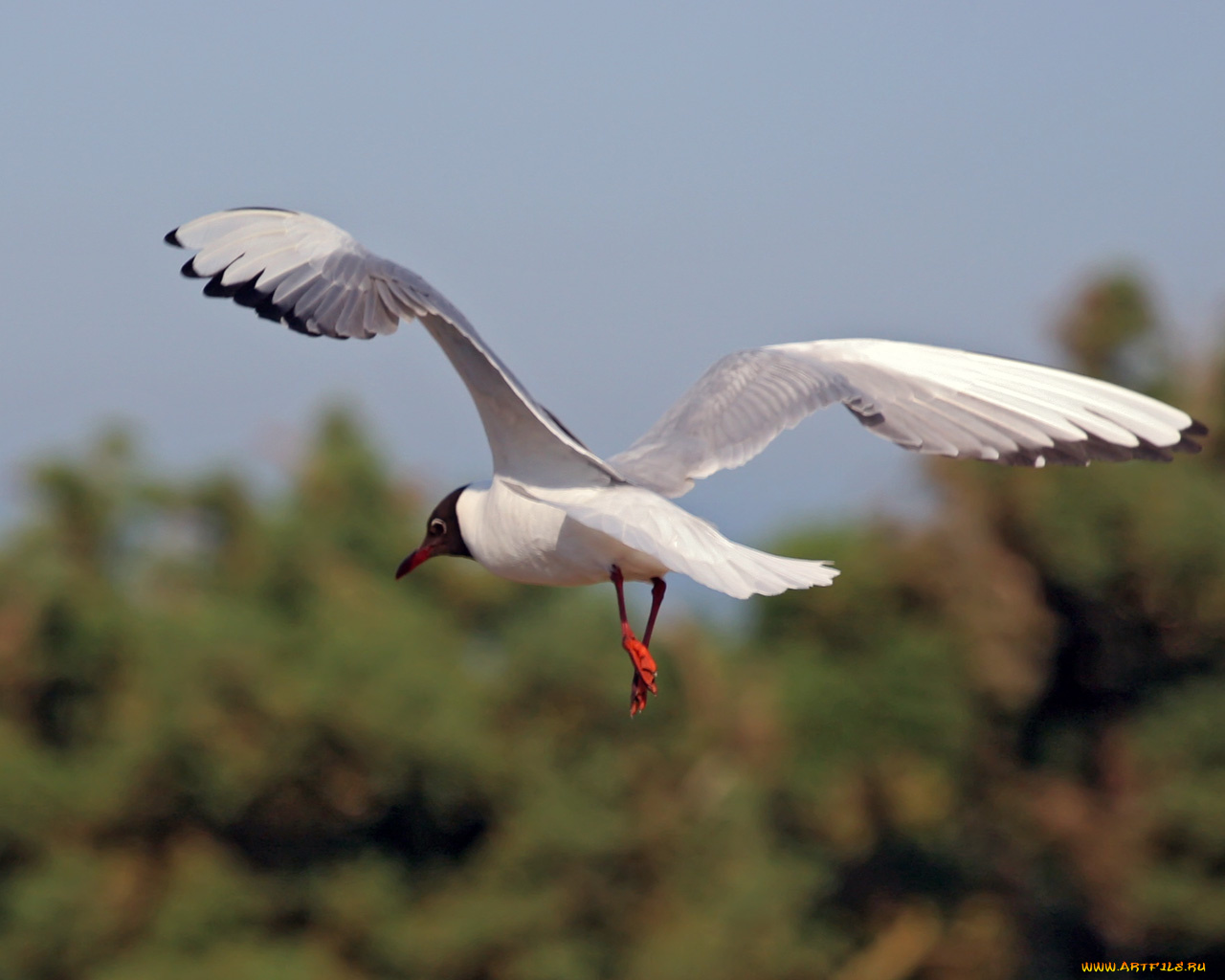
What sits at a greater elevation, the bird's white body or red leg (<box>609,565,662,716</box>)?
the bird's white body

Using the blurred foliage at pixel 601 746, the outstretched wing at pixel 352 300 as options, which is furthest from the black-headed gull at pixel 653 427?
the blurred foliage at pixel 601 746

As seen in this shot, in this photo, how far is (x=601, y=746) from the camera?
12.1 m

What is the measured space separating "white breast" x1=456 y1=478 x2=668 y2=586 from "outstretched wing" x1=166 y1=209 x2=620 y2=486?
78 millimetres

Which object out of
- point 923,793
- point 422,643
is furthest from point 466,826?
point 923,793

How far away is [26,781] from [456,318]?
988 cm

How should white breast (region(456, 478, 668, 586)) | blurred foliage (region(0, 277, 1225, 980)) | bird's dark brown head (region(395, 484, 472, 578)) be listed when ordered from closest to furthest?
white breast (region(456, 478, 668, 586)), bird's dark brown head (region(395, 484, 472, 578)), blurred foliage (region(0, 277, 1225, 980))

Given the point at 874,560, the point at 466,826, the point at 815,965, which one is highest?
the point at 874,560

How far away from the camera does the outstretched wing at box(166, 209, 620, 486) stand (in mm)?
3332

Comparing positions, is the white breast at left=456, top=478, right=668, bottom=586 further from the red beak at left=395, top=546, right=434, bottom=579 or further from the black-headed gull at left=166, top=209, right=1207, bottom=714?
the red beak at left=395, top=546, right=434, bottom=579

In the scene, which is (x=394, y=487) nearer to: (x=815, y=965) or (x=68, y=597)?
(x=68, y=597)

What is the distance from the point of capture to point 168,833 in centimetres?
1206

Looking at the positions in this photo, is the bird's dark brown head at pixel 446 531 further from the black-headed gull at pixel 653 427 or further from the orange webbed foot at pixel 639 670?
the orange webbed foot at pixel 639 670

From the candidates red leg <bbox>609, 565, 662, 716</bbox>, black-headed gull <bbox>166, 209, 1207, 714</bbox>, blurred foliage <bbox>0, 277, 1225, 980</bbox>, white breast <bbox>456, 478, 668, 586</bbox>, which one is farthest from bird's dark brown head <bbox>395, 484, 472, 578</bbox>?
blurred foliage <bbox>0, 277, 1225, 980</bbox>

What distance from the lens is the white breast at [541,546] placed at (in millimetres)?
3527
